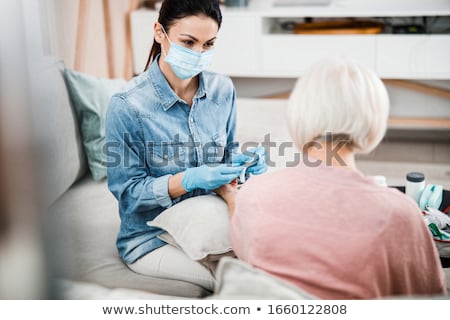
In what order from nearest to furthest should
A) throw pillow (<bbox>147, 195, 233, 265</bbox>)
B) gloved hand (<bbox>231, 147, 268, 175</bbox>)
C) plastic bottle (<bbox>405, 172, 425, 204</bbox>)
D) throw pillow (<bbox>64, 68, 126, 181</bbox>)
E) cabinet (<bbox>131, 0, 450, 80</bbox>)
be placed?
1. throw pillow (<bbox>147, 195, 233, 265</bbox>)
2. gloved hand (<bbox>231, 147, 268, 175</bbox>)
3. plastic bottle (<bbox>405, 172, 425, 204</bbox>)
4. throw pillow (<bbox>64, 68, 126, 181</bbox>)
5. cabinet (<bbox>131, 0, 450, 80</bbox>)

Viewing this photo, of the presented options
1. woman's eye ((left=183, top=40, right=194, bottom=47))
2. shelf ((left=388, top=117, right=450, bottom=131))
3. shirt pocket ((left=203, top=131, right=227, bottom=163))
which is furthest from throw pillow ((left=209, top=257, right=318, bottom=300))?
shelf ((left=388, top=117, right=450, bottom=131))

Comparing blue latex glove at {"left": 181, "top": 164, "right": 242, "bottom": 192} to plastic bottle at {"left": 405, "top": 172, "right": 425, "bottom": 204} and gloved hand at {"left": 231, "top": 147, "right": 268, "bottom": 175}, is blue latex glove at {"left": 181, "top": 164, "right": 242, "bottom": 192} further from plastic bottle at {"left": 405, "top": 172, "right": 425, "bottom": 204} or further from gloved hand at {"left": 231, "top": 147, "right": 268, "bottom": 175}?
plastic bottle at {"left": 405, "top": 172, "right": 425, "bottom": 204}

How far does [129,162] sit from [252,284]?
44cm

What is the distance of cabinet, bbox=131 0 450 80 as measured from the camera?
2.06 meters

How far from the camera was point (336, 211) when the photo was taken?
1.06 metres

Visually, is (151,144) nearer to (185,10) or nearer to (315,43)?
(185,10)

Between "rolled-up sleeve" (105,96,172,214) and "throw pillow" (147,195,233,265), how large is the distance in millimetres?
50

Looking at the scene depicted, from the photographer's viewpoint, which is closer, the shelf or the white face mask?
the white face mask

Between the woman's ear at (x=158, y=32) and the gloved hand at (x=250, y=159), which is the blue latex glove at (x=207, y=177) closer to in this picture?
the gloved hand at (x=250, y=159)

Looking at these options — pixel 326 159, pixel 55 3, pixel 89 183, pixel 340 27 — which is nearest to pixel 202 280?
pixel 326 159

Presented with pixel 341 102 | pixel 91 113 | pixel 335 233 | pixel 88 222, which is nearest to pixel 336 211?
pixel 335 233

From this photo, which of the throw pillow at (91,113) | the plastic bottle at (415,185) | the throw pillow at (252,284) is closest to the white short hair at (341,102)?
the throw pillow at (252,284)
